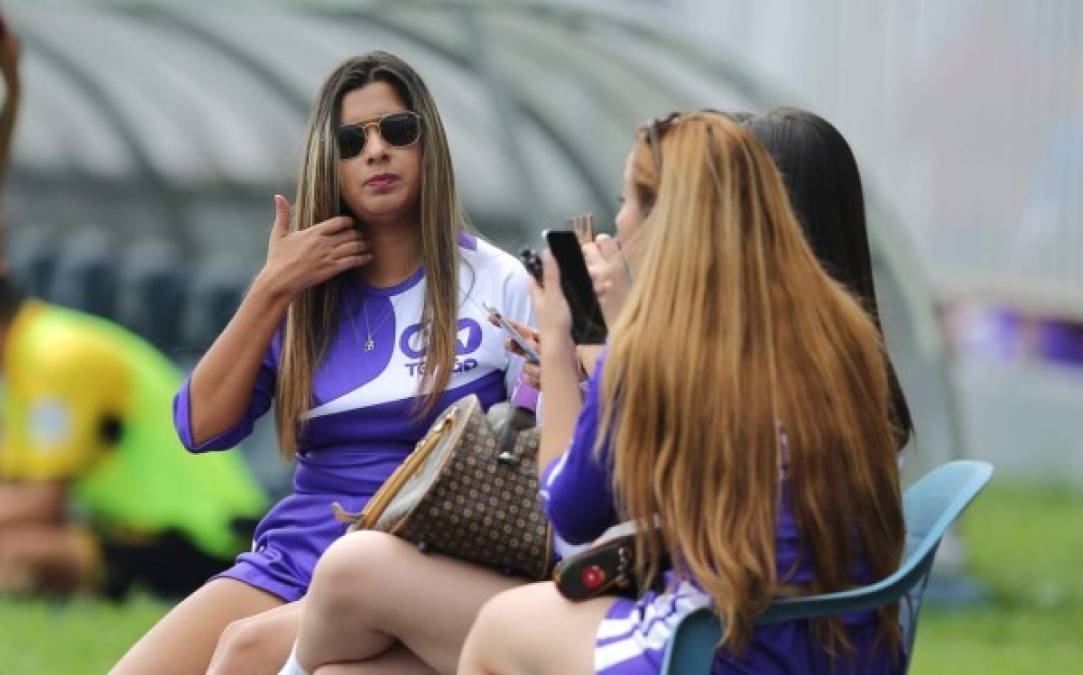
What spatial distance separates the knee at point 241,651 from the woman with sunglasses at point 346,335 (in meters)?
0.12

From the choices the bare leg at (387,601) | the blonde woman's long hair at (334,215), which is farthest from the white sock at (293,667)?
the blonde woman's long hair at (334,215)

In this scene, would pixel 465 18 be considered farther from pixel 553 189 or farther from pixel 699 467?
pixel 699 467

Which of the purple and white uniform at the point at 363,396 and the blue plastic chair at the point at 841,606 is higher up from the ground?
the purple and white uniform at the point at 363,396

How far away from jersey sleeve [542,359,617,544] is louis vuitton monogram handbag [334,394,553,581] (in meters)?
0.14

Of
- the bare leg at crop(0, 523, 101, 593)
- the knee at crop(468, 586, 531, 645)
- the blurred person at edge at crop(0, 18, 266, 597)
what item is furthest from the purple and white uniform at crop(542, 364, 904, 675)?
the bare leg at crop(0, 523, 101, 593)

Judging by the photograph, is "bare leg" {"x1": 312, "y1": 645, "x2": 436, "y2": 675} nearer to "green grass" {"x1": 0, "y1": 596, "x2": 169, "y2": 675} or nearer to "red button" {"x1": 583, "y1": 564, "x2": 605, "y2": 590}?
"red button" {"x1": 583, "y1": 564, "x2": 605, "y2": 590}

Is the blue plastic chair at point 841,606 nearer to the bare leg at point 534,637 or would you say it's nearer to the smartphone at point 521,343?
the bare leg at point 534,637

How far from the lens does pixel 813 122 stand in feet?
12.6

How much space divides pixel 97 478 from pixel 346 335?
15.3 feet

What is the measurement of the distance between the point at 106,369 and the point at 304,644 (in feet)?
16.1

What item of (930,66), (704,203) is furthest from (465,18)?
(704,203)

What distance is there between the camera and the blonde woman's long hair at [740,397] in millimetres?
3201

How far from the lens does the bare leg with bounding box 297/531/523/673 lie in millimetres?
3406

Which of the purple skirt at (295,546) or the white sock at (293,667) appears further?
the purple skirt at (295,546)
